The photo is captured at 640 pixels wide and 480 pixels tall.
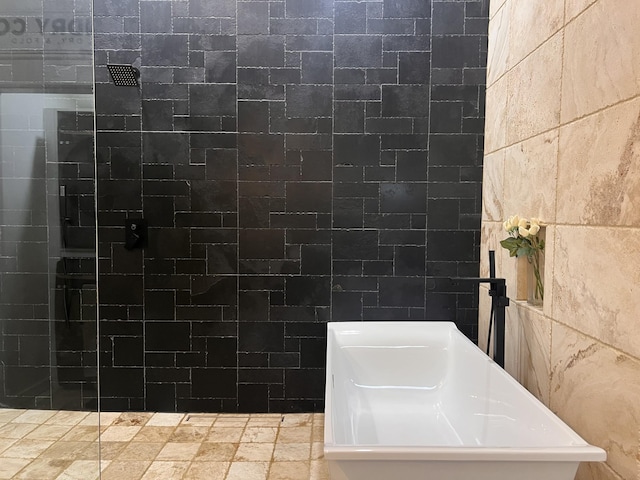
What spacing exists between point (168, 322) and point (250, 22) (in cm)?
214

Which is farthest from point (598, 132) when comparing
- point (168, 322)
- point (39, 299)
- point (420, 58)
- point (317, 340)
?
point (168, 322)

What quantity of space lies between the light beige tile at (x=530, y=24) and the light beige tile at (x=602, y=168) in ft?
1.78

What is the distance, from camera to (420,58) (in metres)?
3.13

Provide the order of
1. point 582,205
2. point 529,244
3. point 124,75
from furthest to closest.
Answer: point 124,75, point 529,244, point 582,205

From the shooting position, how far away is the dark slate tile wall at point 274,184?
10.3 ft

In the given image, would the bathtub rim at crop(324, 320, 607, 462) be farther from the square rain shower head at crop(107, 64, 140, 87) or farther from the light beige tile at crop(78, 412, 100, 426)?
the square rain shower head at crop(107, 64, 140, 87)

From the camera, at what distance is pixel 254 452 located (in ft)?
9.07

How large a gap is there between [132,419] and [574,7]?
3459mm

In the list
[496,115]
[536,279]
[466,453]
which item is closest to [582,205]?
[536,279]

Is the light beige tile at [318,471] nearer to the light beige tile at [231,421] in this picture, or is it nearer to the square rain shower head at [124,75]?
the light beige tile at [231,421]

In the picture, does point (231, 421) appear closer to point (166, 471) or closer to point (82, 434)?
point (166, 471)

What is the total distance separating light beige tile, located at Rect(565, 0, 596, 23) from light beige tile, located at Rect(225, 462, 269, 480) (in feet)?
8.81

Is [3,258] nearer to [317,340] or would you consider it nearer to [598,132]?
[317,340]

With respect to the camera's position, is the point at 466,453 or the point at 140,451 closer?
the point at 466,453
